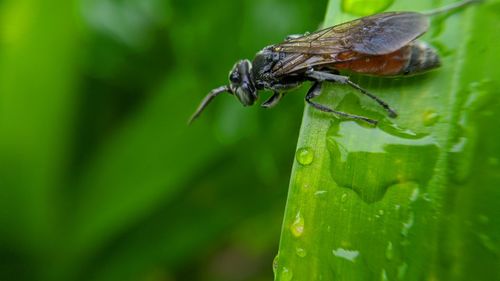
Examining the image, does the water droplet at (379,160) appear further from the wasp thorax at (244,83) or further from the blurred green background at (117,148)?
the blurred green background at (117,148)

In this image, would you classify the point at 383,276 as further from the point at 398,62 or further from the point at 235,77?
the point at 235,77

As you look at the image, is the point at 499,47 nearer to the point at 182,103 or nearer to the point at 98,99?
the point at 182,103

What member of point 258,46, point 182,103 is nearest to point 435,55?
point 258,46

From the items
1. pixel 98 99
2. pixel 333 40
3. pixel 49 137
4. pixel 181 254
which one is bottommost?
pixel 181 254

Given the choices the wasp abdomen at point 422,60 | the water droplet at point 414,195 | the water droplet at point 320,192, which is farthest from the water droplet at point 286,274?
the wasp abdomen at point 422,60

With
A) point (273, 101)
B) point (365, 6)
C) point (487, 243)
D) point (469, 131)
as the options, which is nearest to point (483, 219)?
point (487, 243)
